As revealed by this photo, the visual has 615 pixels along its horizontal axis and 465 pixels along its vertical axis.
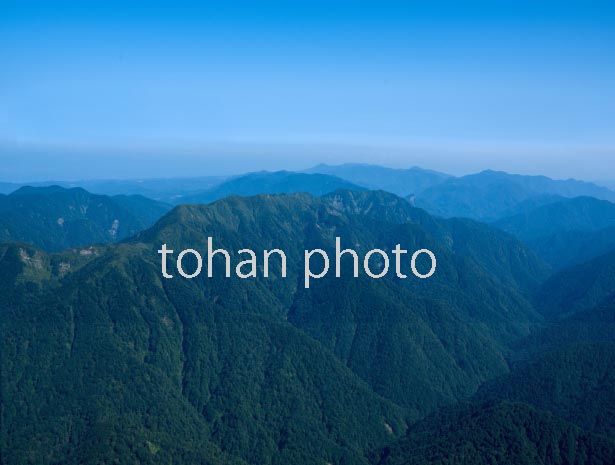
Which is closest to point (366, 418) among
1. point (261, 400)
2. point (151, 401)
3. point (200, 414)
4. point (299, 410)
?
point (299, 410)

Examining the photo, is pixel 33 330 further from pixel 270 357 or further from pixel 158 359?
pixel 270 357

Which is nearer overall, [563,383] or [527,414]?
[527,414]

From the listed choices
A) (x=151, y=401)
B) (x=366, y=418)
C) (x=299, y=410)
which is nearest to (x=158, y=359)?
(x=151, y=401)

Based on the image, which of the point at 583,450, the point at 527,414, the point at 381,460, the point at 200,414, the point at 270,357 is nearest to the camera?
the point at 583,450

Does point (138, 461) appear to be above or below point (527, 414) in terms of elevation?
below

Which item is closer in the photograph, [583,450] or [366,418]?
[583,450]

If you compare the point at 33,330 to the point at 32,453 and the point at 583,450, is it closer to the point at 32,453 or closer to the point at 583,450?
the point at 32,453

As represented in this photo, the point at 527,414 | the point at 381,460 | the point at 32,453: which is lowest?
the point at 381,460

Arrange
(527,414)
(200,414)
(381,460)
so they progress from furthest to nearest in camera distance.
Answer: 1. (200,414)
2. (381,460)
3. (527,414)

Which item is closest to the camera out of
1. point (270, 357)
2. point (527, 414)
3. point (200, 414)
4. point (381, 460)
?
point (527, 414)
